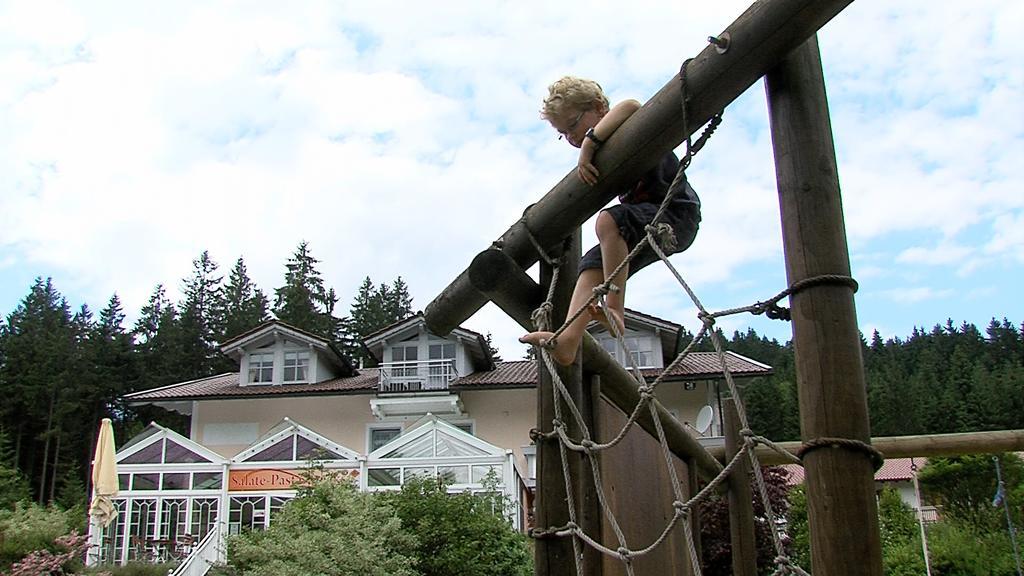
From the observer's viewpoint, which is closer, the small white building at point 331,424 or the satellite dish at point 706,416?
the satellite dish at point 706,416

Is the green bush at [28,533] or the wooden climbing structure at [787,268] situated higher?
the wooden climbing structure at [787,268]

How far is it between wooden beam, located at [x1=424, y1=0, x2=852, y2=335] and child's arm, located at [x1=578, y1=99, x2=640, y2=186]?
20 millimetres

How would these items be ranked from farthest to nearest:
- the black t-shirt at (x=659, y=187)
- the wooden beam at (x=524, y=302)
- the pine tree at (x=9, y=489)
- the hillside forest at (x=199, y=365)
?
the hillside forest at (x=199, y=365) < the pine tree at (x=9, y=489) < the wooden beam at (x=524, y=302) < the black t-shirt at (x=659, y=187)

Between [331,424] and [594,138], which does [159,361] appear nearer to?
[331,424]

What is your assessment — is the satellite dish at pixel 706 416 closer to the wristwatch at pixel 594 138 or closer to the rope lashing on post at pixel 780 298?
the wristwatch at pixel 594 138

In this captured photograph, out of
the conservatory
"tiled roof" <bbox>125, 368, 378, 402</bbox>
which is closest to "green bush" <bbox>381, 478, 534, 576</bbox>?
the conservatory

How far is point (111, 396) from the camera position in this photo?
41.5 metres

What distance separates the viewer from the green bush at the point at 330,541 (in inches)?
368

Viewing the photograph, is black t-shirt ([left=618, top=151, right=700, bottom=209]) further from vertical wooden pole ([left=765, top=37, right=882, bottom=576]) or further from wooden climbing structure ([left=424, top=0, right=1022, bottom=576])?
vertical wooden pole ([left=765, top=37, right=882, bottom=576])

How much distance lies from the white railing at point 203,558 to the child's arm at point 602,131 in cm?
1233

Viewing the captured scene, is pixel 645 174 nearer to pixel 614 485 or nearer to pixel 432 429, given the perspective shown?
pixel 614 485

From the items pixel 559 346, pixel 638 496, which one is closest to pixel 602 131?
pixel 559 346

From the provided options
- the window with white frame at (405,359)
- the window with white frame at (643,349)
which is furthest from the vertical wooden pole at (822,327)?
the window with white frame at (405,359)

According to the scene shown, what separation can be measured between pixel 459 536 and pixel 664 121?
941 centimetres
